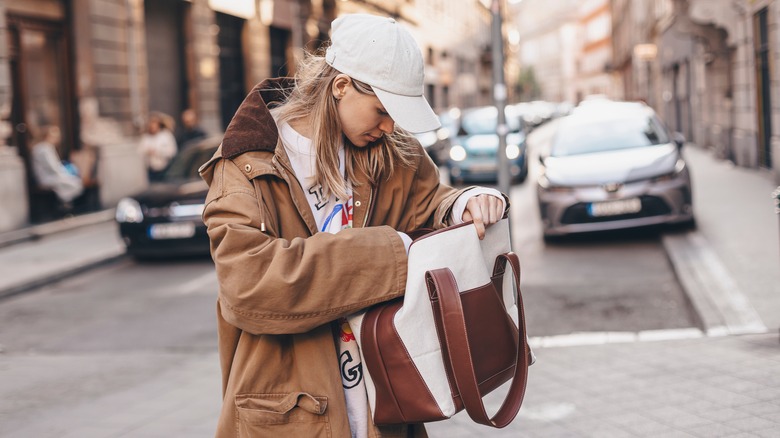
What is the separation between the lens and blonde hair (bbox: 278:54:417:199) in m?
2.17

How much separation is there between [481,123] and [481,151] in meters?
1.32

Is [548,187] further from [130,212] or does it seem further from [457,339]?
[457,339]

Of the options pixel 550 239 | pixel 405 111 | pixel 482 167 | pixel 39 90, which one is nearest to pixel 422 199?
pixel 405 111

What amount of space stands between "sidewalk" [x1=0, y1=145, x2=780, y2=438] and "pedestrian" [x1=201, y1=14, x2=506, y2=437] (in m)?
2.52

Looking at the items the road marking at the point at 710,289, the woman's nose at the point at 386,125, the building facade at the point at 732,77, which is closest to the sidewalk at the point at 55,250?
the road marking at the point at 710,289

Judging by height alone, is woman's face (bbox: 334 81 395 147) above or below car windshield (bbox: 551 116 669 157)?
below

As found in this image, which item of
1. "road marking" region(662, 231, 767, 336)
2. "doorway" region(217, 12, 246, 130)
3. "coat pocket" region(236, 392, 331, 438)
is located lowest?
"road marking" region(662, 231, 767, 336)

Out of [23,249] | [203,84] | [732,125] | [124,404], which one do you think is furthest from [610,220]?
[203,84]

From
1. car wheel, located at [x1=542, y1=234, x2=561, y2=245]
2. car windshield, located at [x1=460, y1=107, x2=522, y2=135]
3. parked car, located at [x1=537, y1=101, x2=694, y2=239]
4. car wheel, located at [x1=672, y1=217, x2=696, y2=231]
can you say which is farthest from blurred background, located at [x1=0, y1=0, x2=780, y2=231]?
car wheel, located at [x1=672, y1=217, x2=696, y2=231]

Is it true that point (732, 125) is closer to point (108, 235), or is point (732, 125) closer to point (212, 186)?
point (108, 235)

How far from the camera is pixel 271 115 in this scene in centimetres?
221

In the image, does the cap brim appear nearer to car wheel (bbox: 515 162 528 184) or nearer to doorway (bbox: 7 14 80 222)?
doorway (bbox: 7 14 80 222)

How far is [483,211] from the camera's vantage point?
7.17 feet

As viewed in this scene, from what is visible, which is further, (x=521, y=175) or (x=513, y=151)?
(x=521, y=175)
